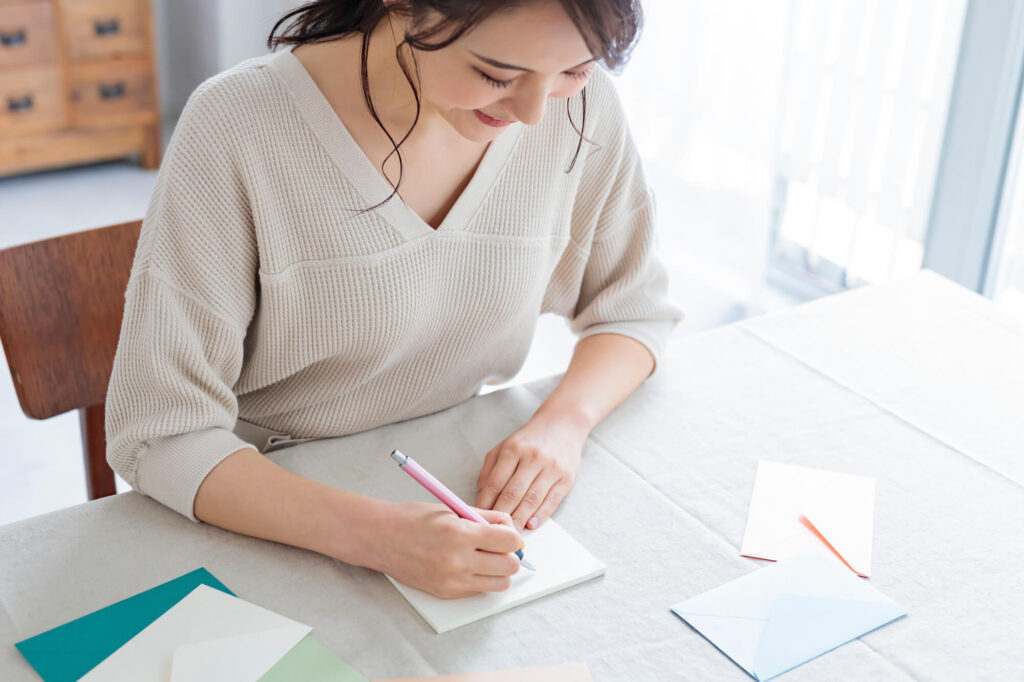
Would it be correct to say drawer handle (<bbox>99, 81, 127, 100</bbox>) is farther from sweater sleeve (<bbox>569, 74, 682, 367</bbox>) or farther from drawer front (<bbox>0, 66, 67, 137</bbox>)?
sweater sleeve (<bbox>569, 74, 682, 367</bbox>)

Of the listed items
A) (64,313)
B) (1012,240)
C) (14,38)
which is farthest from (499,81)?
(14,38)

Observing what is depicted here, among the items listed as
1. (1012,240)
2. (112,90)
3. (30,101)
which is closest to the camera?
(1012,240)

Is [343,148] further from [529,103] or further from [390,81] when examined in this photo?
[529,103]

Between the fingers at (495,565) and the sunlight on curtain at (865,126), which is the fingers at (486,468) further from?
the sunlight on curtain at (865,126)

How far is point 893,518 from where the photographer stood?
3.24 ft

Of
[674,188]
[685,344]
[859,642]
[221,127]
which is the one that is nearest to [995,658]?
[859,642]

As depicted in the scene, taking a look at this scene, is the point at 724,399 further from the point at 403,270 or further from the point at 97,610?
the point at 97,610

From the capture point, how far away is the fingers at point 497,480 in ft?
3.21

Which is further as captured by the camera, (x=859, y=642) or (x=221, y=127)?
(x=221, y=127)

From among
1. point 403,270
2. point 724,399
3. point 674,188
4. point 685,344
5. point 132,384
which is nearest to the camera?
point 132,384

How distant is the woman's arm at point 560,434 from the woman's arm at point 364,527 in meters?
0.06

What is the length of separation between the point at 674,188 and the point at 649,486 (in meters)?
1.95

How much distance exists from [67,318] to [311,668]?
0.61 metres

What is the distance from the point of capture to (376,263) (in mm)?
1031
